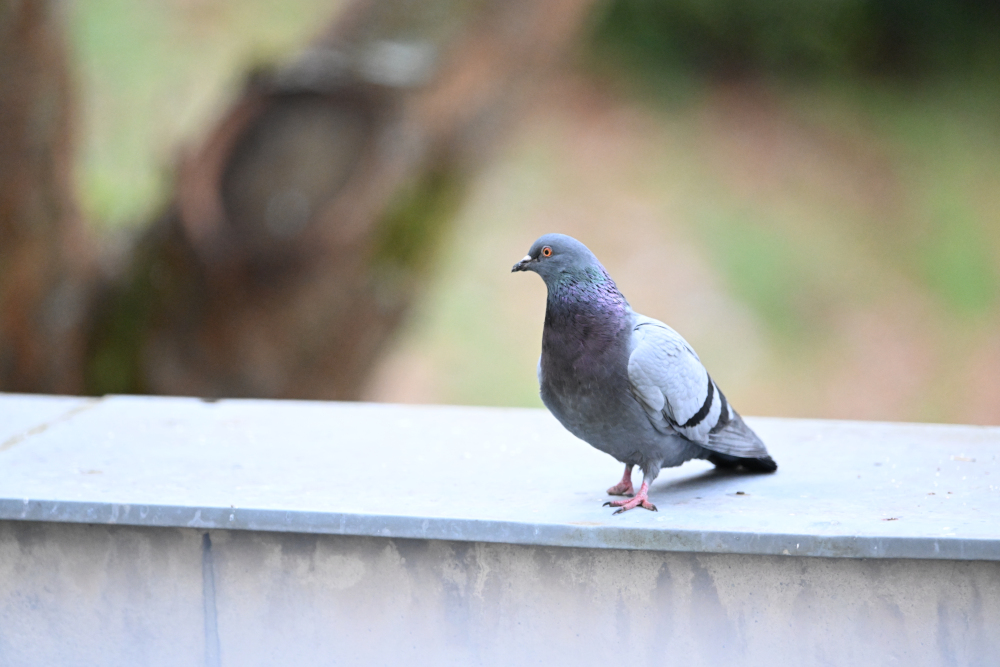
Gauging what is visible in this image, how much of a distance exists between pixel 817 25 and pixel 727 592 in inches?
258

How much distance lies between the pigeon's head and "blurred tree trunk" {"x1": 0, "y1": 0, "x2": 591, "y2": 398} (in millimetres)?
2606

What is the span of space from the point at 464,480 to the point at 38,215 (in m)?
3.00

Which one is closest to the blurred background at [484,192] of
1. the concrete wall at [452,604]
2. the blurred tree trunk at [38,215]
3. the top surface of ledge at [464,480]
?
the blurred tree trunk at [38,215]

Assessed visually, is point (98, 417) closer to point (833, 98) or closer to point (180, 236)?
point (180, 236)

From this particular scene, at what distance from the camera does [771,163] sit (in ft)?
23.5

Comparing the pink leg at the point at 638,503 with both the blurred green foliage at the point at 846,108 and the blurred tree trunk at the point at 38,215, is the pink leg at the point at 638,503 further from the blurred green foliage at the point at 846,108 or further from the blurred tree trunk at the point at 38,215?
the blurred green foliage at the point at 846,108

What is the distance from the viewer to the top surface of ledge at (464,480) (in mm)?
1512

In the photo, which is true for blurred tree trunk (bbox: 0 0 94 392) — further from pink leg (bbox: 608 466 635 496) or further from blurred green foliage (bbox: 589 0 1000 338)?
blurred green foliage (bbox: 589 0 1000 338)

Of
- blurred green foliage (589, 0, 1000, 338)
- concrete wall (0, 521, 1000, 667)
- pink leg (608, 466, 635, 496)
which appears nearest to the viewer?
concrete wall (0, 521, 1000, 667)

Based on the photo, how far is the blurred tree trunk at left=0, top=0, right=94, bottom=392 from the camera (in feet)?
12.6

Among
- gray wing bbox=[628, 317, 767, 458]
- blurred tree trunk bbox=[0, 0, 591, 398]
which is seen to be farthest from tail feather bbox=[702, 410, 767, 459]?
blurred tree trunk bbox=[0, 0, 591, 398]

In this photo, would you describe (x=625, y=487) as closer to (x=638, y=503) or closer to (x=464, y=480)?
(x=638, y=503)

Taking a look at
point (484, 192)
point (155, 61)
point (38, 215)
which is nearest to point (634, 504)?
point (38, 215)

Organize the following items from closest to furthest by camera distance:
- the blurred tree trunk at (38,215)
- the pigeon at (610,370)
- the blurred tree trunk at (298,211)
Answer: the pigeon at (610,370)
the blurred tree trunk at (38,215)
the blurred tree trunk at (298,211)
